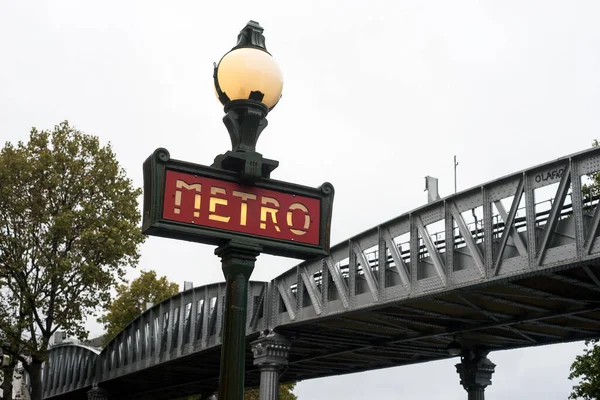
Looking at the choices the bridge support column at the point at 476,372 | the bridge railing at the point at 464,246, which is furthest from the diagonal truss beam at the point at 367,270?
the bridge support column at the point at 476,372

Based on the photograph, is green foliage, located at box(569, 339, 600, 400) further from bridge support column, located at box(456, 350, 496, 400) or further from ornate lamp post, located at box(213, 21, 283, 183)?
ornate lamp post, located at box(213, 21, 283, 183)

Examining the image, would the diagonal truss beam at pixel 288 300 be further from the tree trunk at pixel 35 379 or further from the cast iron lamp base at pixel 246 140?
the cast iron lamp base at pixel 246 140

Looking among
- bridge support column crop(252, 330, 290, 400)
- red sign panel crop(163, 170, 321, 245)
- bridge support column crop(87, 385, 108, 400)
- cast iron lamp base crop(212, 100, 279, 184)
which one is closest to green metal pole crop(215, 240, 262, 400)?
red sign panel crop(163, 170, 321, 245)

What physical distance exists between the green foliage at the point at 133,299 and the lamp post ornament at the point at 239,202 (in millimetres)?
56663

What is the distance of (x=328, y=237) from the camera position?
21.1 ft

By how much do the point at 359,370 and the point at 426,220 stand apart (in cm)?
1911

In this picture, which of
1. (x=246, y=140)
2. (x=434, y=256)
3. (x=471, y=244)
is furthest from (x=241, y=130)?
(x=434, y=256)

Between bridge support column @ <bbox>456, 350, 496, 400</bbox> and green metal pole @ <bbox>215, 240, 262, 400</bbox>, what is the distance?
29006 mm

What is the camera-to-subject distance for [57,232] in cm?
3381

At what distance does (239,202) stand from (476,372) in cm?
2922

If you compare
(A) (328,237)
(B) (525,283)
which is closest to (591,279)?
(B) (525,283)

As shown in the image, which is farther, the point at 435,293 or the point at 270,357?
the point at 270,357

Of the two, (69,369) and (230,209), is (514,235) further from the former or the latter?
(69,369)

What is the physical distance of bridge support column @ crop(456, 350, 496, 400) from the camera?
33562 millimetres
